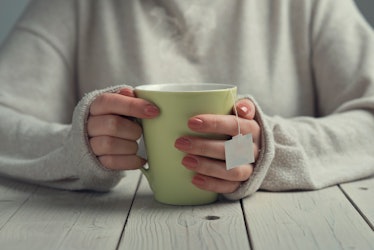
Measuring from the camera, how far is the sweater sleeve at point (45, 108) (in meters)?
0.93

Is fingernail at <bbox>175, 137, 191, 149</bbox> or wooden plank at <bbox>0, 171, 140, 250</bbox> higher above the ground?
fingernail at <bbox>175, 137, 191, 149</bbox>

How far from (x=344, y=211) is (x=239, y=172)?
0.14m

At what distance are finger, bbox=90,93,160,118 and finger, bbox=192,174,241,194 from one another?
0.33ft

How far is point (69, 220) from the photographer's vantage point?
0.81 m

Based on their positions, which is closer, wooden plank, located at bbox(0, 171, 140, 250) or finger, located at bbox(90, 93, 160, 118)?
wooden plank, located at bbox(0, 171, 140, 250)

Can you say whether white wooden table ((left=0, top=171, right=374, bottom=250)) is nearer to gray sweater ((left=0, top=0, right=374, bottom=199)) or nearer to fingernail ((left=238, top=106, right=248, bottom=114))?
fingernail ((left=238, top=106, right=248, bottom=114))

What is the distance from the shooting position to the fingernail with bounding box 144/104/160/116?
83 cm

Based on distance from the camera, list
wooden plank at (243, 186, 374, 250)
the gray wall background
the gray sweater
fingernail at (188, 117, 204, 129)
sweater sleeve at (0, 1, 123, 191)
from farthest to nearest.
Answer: the gray wall background
the gray sweater
sweater sleeve at (0, 1, 123, 191)
fingernail at (188, 117, 204, 129)
wooden plank at (243, 186, 374, 250)

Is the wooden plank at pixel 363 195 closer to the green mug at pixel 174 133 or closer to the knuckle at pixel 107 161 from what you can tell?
the green mug at pixel 174 133

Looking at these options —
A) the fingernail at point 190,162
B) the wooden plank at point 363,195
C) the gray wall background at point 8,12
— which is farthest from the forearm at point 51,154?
the gray wall background at point 8,12

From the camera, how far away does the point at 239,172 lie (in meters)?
0.86

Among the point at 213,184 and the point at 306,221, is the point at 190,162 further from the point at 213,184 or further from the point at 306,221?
the point at 306,221

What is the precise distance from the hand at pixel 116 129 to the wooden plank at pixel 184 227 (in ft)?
0.21

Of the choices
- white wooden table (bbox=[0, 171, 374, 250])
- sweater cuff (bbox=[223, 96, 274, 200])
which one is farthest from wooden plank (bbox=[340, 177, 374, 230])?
sweater cuff (bbox=[223, 96, 274, 200])
